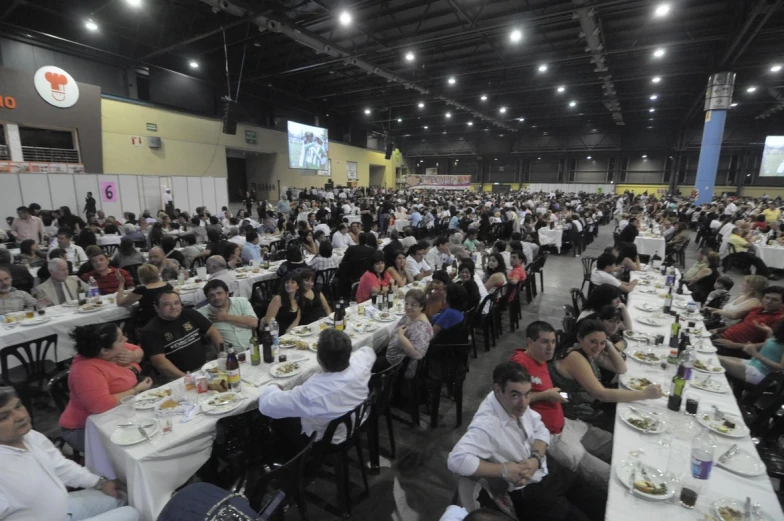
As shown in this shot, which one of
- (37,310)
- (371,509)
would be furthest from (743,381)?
(37,310)

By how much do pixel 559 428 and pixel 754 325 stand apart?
2955 millimetres

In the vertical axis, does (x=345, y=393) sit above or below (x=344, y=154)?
below

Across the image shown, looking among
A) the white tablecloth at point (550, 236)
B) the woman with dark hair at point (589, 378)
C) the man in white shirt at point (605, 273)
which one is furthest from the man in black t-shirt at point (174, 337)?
the white tablecloth at point (550, 236)

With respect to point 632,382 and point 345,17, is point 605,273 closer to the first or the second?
point 632,382

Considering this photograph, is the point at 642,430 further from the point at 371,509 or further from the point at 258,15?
the point at 258,15

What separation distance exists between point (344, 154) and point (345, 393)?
967 inches

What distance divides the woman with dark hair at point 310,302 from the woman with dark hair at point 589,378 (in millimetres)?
2603

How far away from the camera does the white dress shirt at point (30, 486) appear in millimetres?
1553

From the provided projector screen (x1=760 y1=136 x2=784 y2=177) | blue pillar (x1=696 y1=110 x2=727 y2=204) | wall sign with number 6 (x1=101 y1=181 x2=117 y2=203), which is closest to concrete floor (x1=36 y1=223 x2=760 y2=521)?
wall sign with number 6 (x1=101 y1=181 x2=117 y2=203)

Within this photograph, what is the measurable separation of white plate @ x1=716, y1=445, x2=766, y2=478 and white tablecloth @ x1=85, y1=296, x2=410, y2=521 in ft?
8.92

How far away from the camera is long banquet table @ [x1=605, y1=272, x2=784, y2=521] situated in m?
1.61

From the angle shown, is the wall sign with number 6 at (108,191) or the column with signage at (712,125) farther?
the column with signage at (712,125)

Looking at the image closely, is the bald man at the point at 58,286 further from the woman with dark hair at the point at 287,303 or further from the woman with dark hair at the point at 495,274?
the woman with dark hair at the point at 495,274

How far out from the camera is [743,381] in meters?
3.22
